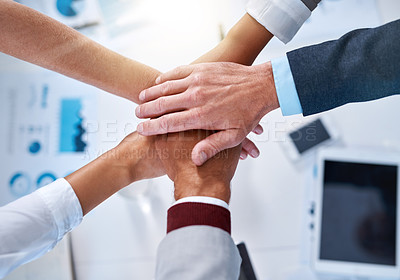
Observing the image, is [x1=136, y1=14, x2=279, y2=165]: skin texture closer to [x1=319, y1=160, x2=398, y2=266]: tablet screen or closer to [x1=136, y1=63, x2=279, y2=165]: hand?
[x1=136, y1=63, x2=279, y2=165]: hand

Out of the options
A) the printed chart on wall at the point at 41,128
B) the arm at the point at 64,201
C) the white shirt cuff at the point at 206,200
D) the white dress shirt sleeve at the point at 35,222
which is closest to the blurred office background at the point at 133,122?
the printed chart on wall at the point at 41,128

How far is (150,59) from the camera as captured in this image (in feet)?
3.17

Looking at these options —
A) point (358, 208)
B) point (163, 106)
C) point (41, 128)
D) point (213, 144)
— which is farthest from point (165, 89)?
point (358, 208)

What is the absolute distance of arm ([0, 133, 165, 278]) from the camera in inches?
24.9

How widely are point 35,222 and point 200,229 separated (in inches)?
12.7

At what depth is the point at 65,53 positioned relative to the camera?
0.77m

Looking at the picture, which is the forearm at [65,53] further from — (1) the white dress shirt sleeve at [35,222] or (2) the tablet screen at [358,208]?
(2) the tablet screen at [358,208]

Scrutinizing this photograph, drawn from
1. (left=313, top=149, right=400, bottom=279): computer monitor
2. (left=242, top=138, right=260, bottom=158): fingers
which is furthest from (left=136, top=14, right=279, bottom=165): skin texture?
(left=313, top=149, right=400, bottom=279): computer monitor

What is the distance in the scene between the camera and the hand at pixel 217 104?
70cm

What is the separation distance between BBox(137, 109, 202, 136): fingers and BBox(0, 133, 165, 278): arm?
0.22ft

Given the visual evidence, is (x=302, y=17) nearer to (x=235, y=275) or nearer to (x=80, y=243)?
(x=235, y=275)

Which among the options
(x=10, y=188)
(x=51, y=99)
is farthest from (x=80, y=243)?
(x=51, y=99)

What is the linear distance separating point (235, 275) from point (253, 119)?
304 mm

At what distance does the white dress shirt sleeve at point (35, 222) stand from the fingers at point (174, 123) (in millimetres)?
201
